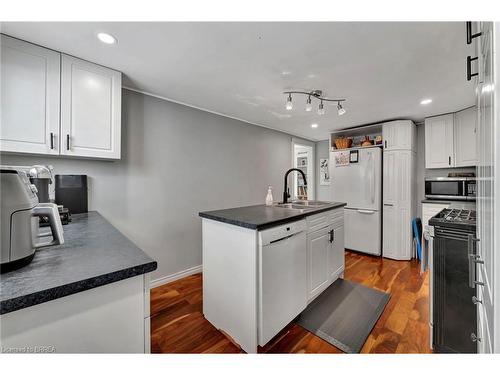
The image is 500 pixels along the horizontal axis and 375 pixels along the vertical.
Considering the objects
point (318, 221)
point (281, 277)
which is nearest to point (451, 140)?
point (318, 221)

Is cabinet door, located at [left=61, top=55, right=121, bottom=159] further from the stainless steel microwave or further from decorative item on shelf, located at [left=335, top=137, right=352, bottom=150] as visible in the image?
the stainless steel microwave

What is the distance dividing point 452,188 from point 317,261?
100 inches

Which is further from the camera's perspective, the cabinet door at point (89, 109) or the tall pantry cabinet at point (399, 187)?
the tall pantry cabinet at point (399, 187)

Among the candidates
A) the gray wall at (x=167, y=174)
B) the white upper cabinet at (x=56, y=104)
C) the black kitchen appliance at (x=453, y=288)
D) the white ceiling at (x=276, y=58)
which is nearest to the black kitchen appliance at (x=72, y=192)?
the gray wall at (x=167, y=174)

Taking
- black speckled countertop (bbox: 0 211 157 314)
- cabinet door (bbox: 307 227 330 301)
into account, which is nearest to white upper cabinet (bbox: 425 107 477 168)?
cabinet door (bbox: 307 227 330 301)

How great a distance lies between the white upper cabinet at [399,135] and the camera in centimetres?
317

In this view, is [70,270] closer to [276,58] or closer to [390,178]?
[276,58]

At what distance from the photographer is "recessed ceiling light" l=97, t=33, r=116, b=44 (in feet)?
4.53

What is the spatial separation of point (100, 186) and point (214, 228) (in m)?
1.32

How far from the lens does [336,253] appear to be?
236 cm

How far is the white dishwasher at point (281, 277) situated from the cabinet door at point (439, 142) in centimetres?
291

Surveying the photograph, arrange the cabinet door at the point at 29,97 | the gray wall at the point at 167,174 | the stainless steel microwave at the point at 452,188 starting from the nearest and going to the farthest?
the cabinet door at the point at 29,97, the gray wall at the point at 167,174, the stainless steel microwave at the point at 452,188

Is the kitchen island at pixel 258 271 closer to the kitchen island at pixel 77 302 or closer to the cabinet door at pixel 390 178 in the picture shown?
the kitchen island at pixel 77 302
